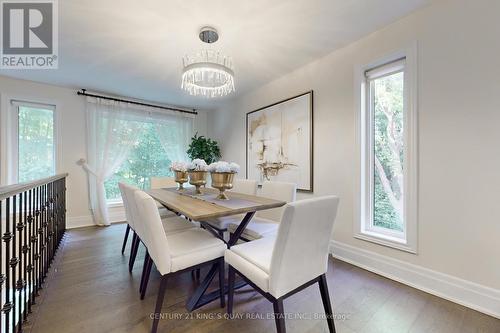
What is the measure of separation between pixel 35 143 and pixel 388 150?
512cm

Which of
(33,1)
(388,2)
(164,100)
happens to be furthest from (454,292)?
(164,100)

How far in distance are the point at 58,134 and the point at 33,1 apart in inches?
95.7

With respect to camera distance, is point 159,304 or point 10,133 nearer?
point 159,304

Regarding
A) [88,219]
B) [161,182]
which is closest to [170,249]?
[161,182]

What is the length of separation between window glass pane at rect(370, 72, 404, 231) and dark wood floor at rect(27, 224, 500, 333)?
64 cm

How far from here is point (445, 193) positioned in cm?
186

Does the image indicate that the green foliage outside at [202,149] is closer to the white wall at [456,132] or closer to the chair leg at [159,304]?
the white wall at [456,132]

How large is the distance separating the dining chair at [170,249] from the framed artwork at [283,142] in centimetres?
168

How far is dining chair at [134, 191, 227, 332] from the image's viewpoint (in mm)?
1426

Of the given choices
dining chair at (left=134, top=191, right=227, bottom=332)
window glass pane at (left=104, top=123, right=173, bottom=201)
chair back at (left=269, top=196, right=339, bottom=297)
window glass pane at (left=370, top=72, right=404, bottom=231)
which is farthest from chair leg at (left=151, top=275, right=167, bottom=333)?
window glass pane at (left=104, top=123, right=173, bottom=201)

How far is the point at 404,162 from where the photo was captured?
6.91ft

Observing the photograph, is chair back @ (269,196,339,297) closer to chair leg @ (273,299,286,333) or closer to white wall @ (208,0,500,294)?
chair leg @ (273,299,286,333)

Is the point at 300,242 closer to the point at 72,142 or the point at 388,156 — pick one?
the point at 388,156

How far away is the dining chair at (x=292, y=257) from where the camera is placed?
1181 mm
